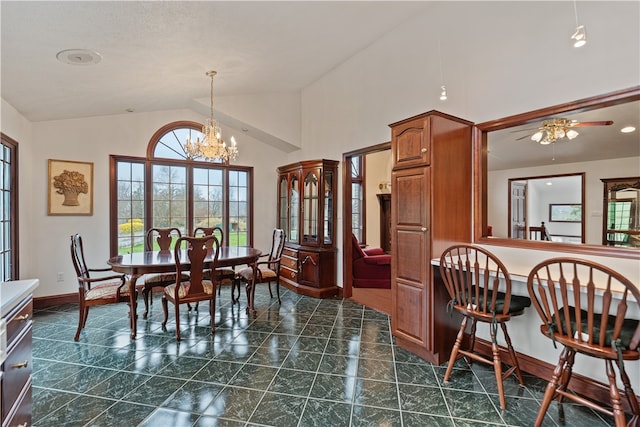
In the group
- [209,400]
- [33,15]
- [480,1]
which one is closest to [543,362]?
[209,400]

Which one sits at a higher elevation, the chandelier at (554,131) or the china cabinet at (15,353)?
the chandelier at (554,131)

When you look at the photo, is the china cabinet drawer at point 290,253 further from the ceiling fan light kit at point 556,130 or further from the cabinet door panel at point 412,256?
the ceiling fan light kit at point 556,130

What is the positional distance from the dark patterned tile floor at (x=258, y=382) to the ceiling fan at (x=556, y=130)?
6.25ft

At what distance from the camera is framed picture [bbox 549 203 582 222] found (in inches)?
91.0

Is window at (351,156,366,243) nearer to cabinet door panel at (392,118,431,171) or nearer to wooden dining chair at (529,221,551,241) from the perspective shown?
cabinet door panel at (392,118,431,171)

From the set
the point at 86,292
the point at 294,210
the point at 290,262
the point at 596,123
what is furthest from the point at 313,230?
the point at 596,123

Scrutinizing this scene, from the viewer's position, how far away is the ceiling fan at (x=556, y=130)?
2.30 meters

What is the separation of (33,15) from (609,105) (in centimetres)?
391

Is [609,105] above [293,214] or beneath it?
above

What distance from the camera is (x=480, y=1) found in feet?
9.27

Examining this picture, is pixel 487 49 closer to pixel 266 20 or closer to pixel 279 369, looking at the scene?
pixel 266 20

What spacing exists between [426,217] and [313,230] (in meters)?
2.46

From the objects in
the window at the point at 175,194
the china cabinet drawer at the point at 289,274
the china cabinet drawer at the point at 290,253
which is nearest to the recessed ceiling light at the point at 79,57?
the window at the point at 175,194

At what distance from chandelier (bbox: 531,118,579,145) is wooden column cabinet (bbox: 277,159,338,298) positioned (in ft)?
8.82
